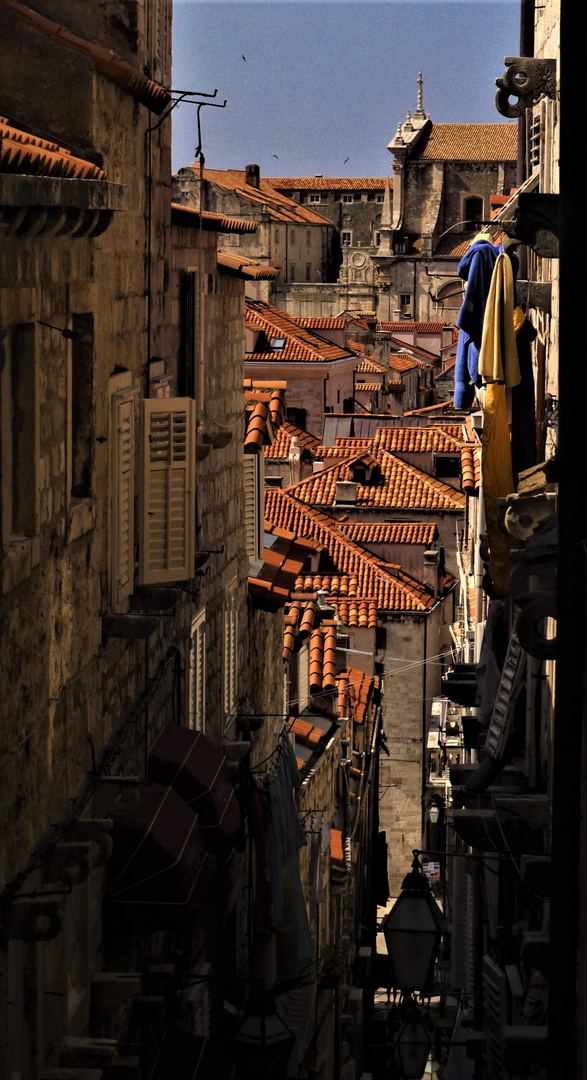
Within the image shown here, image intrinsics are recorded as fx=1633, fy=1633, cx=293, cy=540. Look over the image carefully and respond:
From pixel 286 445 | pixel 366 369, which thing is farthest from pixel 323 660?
pixel 366 369

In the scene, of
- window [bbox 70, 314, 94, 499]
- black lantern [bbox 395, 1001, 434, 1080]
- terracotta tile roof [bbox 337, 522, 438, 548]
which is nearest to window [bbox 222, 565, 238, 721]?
black lantern [bbox 395, 1001, 434, 1080]

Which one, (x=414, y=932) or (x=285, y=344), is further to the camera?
(x=285, y=344)

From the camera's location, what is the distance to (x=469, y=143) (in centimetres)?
11138

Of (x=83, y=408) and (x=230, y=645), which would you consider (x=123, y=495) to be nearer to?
(x=83, y=408)

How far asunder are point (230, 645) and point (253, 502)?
7.80ft

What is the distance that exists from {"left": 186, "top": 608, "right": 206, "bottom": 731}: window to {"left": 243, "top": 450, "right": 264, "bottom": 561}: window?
377 centimetres

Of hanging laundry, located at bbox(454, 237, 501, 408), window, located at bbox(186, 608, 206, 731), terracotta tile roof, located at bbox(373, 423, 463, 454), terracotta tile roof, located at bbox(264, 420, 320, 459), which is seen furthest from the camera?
terracotta tile roof, located at bbox(264, 420, 320, 459)

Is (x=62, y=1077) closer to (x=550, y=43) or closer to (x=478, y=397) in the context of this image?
(x=550, y=43)

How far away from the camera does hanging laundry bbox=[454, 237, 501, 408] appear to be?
555 inches

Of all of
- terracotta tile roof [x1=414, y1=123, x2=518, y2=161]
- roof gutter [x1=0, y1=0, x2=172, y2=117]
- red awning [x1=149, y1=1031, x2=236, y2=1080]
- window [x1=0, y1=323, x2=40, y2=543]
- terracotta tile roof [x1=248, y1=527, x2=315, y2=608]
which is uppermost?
terracotta tile roof [x1=414, y1=123, x2=518, y2=161]

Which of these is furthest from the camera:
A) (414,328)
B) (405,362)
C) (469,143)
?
(469,143)

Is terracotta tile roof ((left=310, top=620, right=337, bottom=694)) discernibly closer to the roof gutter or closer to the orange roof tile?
the roof gutter

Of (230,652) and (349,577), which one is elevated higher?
(230,652)

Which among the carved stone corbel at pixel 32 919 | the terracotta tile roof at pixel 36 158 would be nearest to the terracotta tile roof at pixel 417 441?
the terracotta tile roof at pixel 36 158
